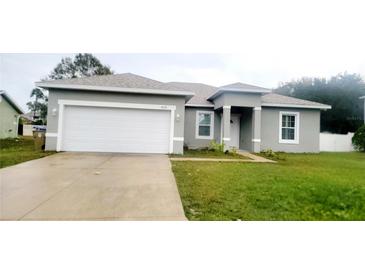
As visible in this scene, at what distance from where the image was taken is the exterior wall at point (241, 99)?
12773 millimetres

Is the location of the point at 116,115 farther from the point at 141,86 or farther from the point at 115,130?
the point at 141,86

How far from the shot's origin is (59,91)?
1095cm

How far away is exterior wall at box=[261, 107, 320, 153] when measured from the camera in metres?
14.3

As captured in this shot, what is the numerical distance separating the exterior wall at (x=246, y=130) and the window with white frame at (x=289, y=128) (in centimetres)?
206

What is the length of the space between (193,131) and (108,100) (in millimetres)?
5675

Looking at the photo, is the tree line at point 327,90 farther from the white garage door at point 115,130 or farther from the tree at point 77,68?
the white garage door at point 115,130

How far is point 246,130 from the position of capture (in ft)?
47.4

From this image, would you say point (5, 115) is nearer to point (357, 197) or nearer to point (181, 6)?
point (181, 6)

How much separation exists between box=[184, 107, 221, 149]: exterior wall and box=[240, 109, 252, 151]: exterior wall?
159 cm

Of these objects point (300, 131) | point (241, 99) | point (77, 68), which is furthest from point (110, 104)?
point (77, 68)

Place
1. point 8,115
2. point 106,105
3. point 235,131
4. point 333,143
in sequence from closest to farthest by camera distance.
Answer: point 106,105 < point 235,131 < point 333,143 < point 8,115

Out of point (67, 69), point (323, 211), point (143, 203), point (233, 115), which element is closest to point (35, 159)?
point (143, 203)

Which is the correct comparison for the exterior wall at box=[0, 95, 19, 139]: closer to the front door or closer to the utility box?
the utility box

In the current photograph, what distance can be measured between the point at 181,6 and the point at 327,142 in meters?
15.7
